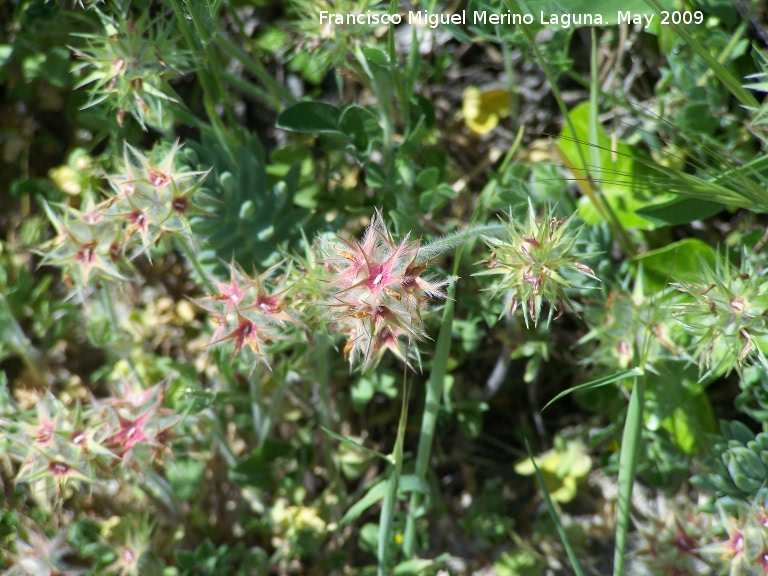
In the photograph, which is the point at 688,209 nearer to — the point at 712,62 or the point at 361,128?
the point at 712,62

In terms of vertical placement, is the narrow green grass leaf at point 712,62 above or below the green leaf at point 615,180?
above

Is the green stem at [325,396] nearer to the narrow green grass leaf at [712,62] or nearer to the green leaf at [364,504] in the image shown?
the green leaf at [364,504]

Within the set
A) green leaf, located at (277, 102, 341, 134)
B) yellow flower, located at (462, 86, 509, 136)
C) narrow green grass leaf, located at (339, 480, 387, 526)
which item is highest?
green leaf, located at (277, 102, 341, 134)

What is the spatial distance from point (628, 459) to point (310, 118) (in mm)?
1172

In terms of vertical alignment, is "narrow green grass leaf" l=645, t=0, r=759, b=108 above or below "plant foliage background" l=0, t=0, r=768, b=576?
above

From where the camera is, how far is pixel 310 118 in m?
1.98

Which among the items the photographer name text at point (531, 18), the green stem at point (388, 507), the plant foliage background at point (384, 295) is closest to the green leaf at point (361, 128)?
the plant foliage background at point (384, 295)

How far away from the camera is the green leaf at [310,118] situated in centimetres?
195

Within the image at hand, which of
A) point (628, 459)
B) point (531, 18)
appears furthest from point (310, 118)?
point (628, 459)

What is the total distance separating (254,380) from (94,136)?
1.18m

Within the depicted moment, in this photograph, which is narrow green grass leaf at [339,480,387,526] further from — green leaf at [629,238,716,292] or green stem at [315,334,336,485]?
green leaf at [629,238,716,292]

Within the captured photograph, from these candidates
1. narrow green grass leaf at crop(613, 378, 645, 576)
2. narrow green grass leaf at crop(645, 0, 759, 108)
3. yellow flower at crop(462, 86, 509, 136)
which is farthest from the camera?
yellow flower at crop(462, 86, 509, 136)

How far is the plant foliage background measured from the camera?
1657 mm

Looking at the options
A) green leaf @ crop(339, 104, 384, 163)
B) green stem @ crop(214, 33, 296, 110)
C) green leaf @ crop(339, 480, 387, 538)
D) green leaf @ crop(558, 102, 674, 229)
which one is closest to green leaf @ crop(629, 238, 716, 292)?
green leaf @ crop(558, 102, 674, 229)
